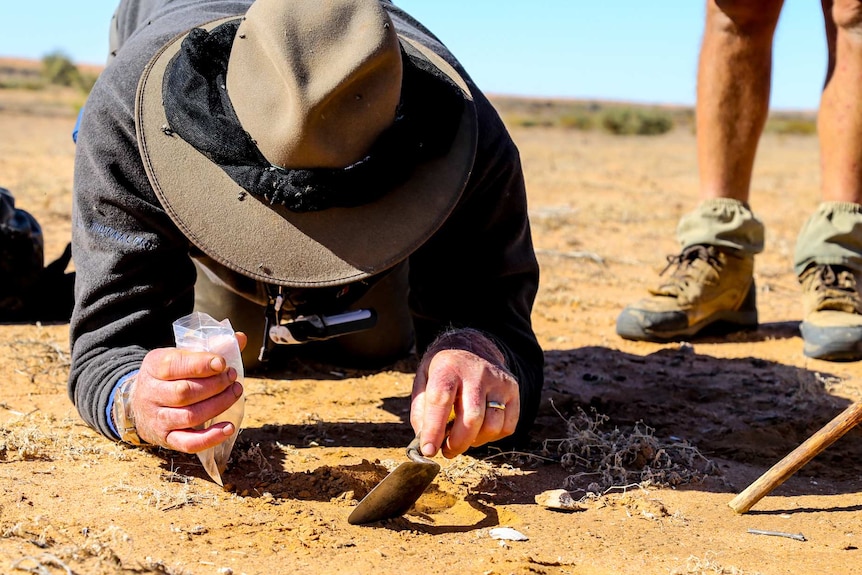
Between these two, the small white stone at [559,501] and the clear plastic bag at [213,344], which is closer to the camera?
the clear plastic bag at [213,344]

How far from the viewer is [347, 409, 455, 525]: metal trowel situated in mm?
1755

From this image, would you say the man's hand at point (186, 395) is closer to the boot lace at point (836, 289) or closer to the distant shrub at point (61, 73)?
the boot lace at point (836, 289)

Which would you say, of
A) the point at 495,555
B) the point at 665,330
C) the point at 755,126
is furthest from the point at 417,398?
the point at 755,126

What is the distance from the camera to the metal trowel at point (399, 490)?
1.76 meters

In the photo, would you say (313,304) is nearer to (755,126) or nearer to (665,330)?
(665,330)

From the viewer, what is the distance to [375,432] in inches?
97.3

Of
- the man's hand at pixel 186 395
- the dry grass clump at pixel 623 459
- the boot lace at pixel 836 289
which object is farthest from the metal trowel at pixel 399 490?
the boot lace at pixel 836 289

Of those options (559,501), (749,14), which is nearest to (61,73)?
(749,14)

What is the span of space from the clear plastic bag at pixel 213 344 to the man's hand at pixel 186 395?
0.06 m

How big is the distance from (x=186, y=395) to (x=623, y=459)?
1124 mm

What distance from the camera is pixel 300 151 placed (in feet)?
5.83

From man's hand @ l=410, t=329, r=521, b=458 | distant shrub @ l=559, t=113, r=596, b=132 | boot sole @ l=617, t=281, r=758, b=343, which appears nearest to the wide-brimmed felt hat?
man's hand @ l=410, t=329, r=521, b=458

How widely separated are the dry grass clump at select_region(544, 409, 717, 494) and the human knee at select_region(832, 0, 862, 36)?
183cm

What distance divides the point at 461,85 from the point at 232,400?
0.89 meters
